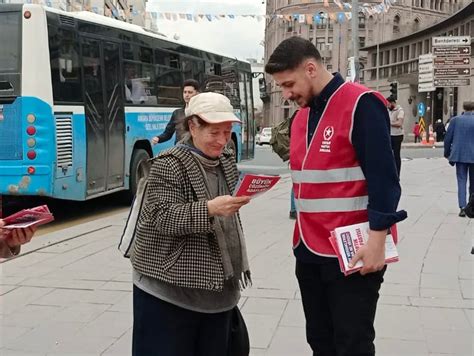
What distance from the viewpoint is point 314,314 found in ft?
10.3

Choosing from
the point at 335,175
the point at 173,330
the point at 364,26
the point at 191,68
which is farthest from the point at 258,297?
the point at 364,26

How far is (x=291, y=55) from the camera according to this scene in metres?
2.82

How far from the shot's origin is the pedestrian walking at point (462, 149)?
10055 millimetres

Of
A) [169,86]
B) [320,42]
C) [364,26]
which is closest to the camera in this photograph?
[169,86]

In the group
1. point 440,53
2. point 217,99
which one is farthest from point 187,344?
point 440,53

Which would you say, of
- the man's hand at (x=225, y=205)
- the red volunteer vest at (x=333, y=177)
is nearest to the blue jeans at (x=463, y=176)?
the red volunteer vest at (x=333, y=177)

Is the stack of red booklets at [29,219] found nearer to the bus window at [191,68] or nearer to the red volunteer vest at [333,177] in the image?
the red volunteer vest at [333,177]

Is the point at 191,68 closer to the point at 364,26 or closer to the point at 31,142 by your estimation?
the point at 31,142

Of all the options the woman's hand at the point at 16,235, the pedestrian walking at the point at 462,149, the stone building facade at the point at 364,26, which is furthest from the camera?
the stone building facade at the point at 364,26

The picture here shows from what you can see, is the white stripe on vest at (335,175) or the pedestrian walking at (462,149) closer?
the white stripe on vest at (335,175)

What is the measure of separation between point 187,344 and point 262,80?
16208mm

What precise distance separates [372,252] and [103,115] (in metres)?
8.13

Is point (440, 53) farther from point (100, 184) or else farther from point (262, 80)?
point (100, 184)

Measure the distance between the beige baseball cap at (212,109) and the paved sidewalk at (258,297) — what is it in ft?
6.80
